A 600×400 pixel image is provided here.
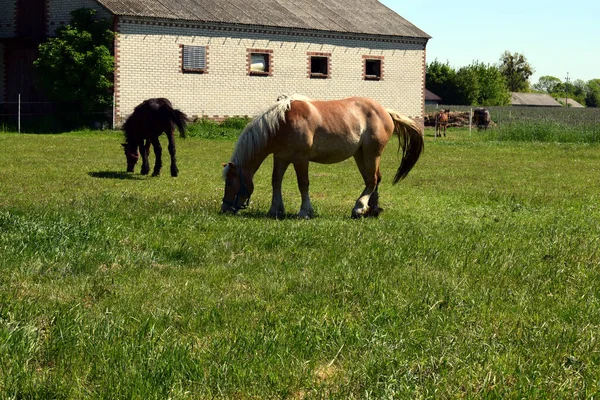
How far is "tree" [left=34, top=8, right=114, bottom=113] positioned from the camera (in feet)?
102

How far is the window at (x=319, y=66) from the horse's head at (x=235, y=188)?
2778 cm

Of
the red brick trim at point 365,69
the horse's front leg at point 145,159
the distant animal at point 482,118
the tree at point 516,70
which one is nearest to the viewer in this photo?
the horse's front leg at point 145,159

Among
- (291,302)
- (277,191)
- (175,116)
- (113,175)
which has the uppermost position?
(175,116)

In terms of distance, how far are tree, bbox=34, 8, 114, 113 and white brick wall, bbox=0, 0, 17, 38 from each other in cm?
467

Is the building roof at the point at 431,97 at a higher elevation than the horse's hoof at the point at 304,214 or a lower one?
higher

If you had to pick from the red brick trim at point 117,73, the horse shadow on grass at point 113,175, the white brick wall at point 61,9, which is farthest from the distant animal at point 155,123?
the white brick wall at point 61,9

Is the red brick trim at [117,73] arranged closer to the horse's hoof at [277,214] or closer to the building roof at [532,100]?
the horse's hoof at [277,214]

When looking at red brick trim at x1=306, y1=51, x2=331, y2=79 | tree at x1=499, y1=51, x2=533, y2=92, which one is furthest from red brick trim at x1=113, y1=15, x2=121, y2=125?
tree at x1=499, y1=51, x2=533, y2=92

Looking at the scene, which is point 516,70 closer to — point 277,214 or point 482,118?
point 482,118

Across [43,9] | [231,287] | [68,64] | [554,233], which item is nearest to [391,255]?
[231,287]

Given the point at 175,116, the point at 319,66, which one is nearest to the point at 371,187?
the point at 175,116

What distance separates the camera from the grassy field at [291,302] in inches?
170

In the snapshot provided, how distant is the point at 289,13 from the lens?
3806cm

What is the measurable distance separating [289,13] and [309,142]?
28079mm
